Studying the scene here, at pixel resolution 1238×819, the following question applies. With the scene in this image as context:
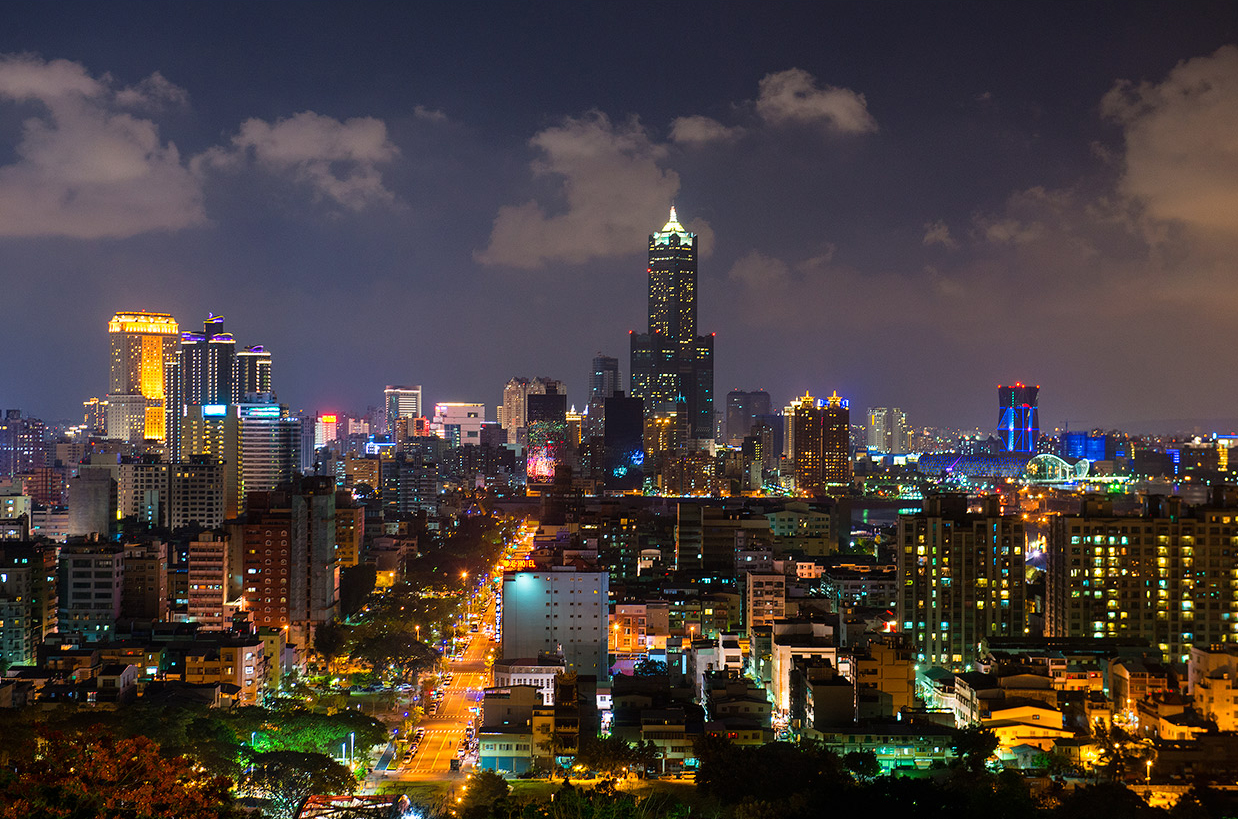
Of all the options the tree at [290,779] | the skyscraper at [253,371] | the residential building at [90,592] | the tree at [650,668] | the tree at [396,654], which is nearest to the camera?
the tree at [290,779]

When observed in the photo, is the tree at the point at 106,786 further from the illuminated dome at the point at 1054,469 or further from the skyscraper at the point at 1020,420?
the skyscraper at the point at 1020,420

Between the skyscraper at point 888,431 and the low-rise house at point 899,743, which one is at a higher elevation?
the skyscraper at point 888,431

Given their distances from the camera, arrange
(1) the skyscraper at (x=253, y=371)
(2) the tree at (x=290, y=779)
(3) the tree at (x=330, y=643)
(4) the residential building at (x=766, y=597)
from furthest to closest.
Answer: (1) the skyscraper at (x=253, y=371), (4) the residential building at (x=766, y=597), (3) the tree at (x=330, y=643), (2) the tree at (x=290, y=779)

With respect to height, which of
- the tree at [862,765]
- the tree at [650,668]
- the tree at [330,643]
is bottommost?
the tree at [862,765]

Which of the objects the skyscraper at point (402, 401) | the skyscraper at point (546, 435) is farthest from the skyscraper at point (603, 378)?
the skyscraper at point (402, 401)

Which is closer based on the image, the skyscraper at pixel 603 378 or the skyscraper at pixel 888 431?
the skyscraper at pixel 603 378

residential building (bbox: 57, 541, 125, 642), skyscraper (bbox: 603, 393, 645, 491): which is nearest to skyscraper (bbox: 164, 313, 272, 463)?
A: skyscraper (bbox: 603, 393, 645, 491)

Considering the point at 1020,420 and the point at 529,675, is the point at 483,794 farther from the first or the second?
the point at 1020,420

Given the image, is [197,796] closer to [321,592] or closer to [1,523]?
[321,592]
